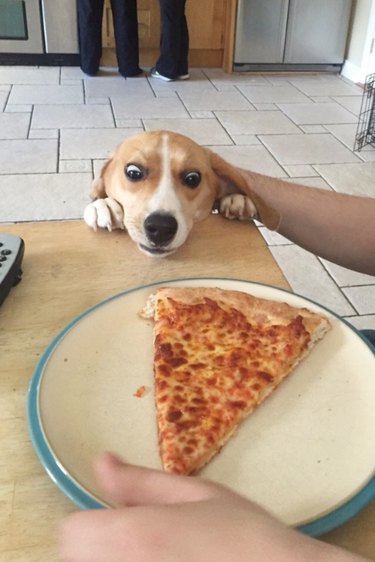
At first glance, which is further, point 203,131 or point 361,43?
point 361,43

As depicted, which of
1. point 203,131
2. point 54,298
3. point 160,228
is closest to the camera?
point 54,298

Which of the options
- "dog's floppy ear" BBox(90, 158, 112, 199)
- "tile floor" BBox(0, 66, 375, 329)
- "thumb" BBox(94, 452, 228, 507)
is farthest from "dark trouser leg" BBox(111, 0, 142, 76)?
"thumb" BBox(94, 452, 228, 507)

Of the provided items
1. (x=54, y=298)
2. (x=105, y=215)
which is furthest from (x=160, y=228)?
(x=54, y=298)

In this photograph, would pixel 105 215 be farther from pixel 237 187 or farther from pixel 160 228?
pixel 237 187

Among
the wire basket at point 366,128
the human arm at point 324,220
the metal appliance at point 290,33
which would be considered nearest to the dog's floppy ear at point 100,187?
the human arm at point 324,220

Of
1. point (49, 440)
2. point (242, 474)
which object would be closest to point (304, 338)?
point (242, 474)

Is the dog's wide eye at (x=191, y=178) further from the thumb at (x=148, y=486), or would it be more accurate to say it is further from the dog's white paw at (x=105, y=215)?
the thumb at (x=148, y=486)

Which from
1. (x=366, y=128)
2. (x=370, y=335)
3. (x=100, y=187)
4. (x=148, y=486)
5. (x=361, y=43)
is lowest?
(x=366, y=128)

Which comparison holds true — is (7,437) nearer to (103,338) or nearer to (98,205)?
(103,338)
